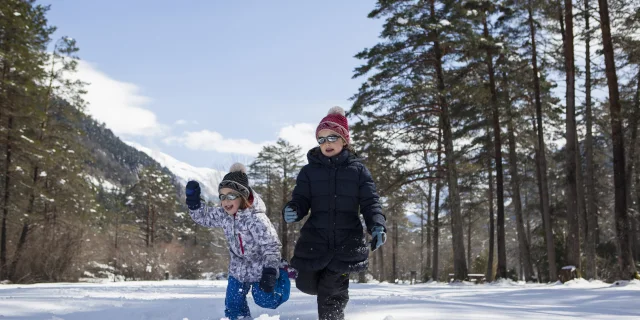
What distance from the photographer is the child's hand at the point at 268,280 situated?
3814 millimetres

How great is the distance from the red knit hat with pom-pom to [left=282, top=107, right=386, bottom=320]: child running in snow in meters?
0.02

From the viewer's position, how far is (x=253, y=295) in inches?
164

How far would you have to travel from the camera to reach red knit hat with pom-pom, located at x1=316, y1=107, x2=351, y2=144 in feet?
12.9

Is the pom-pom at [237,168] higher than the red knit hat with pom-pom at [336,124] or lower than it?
lower

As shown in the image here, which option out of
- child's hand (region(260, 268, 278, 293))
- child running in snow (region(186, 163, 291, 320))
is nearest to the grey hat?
child running in snow (region(186, 163, 291, 320))

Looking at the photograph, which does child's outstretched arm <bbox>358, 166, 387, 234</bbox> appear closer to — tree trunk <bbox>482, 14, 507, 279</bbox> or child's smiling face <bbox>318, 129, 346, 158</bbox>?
child's smiling face <bbox>318, 129, 346, 158</bbox>

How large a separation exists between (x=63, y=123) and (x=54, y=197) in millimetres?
3728

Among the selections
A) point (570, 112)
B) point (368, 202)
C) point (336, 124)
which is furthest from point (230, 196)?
point (570, 112)

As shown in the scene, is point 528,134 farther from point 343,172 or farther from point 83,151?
point 83,151

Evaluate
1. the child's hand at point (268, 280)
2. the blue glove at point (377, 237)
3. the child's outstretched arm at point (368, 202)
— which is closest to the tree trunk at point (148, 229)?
the child's hand at point (268, 280)

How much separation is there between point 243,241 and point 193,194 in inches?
25.6

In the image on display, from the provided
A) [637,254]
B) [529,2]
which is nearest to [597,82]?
[529,2]

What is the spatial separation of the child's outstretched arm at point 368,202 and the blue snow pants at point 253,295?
98 cm

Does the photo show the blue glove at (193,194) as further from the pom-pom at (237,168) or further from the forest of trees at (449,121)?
the forest of trees at (449,121)
